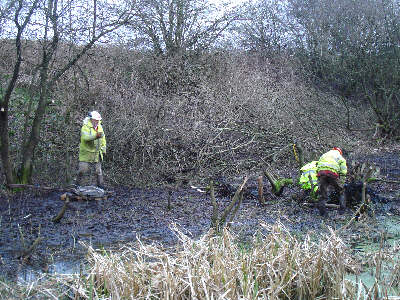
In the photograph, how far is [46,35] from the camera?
35.3 ft

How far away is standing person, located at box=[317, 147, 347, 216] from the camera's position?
955 centimetres

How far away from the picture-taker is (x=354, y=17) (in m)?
21.0

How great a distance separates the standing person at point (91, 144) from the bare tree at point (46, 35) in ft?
3.79

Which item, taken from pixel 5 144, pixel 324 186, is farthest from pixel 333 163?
pixel 5 144

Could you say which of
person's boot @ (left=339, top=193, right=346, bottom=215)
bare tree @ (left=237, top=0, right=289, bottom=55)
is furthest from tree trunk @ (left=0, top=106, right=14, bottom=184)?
bare tree @ (left=237, top=0, right=289, bottom=55)

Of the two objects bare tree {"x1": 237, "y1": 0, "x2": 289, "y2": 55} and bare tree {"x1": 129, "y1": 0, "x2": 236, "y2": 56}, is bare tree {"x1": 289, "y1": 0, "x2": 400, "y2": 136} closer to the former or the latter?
bare tree {"x1": 237, "y1": 0, "x2": 289, "y2": 55}

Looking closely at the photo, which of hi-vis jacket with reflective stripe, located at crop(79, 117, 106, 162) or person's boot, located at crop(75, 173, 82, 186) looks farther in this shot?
person's boot, located at crop(75, 173, 82, 186)

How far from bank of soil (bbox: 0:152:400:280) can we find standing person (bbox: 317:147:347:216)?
381 millimetres

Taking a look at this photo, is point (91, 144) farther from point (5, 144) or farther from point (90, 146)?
point (5, 144)

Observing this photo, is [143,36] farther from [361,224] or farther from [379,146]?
[361,224]

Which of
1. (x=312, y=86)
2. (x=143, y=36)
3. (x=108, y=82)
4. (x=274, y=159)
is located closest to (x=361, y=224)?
(x=274, y=159)

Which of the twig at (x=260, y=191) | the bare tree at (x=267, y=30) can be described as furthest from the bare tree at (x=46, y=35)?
the bare tree at (x=267, y=30)

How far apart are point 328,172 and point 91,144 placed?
5450mm

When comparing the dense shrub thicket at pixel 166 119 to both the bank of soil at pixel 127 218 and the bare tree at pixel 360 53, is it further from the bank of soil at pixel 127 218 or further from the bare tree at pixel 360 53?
the bare tree at pixel 360 53
